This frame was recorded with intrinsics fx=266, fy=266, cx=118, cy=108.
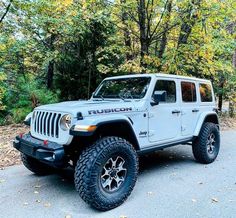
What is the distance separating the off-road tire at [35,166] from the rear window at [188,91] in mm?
2834

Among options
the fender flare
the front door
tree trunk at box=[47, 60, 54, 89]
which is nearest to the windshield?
the front door

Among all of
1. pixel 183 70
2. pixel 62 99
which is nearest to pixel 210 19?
pixel 183 70

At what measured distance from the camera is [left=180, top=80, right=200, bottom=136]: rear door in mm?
4996

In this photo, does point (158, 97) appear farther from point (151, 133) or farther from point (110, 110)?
point (110, 110)

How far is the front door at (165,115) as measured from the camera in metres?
4.29

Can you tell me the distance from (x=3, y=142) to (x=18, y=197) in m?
2.99

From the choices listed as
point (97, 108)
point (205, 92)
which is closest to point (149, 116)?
point (97, 108)

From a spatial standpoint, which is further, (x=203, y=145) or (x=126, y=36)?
(x=126, y=36)

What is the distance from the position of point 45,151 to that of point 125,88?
1.90 meters

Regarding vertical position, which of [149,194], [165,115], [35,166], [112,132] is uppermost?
[165,115]

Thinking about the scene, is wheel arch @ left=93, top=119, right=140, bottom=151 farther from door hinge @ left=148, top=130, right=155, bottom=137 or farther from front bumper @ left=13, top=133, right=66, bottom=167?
front bumper @ left=13, top=133, right=66, bottom=167

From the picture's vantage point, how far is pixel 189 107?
16.8ft

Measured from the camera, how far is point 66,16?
26.2 feet

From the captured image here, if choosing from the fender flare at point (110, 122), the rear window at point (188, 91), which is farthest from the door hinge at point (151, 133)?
the rear window at point (188, 91)
